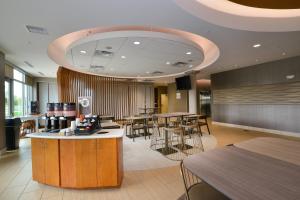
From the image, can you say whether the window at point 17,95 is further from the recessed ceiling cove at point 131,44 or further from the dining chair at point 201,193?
the dining chair at point 201,193

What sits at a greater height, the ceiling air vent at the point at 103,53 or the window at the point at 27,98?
the ceiling air vent at the point at 103,53

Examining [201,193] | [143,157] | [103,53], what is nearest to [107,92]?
[103,53]

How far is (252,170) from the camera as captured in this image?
1.30m

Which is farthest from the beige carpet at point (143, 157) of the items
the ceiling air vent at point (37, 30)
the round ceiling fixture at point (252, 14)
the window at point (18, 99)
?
the window at point (18, 99)

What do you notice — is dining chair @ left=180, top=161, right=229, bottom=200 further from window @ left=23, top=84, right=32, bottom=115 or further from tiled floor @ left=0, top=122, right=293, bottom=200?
window @ left=23, top=84, right=32, bottom=115

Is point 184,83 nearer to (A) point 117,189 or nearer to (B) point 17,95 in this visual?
(A) point 117,189

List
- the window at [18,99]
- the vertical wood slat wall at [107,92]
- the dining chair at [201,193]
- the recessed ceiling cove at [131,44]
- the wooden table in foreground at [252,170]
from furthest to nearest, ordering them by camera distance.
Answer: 1. the vertical wood slat wall at [107,92]
2. the window at [18,99]
3. the recessed ceiling cove at [131,44]
4. the dining chair at [201,193]
5. the wooden table in foreground at [252,170]

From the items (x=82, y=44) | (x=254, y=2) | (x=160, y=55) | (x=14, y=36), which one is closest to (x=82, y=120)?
(x=82, y=44)

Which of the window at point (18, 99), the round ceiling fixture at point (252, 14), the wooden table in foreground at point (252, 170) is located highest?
the round ceiling fixture at point (252, 14)

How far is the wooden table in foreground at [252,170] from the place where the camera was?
101cm

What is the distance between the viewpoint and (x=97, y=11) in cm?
280

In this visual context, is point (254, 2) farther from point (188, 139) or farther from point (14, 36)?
point (14, 36)

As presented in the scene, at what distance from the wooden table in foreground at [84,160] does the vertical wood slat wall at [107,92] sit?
22.8 feet

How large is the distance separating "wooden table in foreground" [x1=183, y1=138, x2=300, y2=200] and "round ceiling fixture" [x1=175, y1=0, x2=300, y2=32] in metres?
2.35
